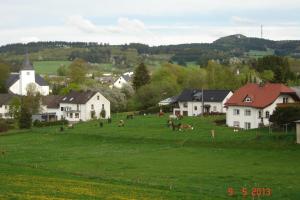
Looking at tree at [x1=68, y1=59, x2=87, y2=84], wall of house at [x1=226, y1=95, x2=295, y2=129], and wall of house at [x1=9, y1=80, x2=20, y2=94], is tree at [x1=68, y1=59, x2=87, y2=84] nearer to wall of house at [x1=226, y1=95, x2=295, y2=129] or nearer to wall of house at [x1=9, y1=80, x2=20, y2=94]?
wall of house at [x1=9, y1=80, x2=20, y2=94]

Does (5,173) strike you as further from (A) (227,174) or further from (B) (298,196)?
(B) (298,196)

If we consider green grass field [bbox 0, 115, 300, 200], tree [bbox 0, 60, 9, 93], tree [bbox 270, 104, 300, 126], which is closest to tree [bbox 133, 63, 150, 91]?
tree [bbox 0, 60, 9, 93]

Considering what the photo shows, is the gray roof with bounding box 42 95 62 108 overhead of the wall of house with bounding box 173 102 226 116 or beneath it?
overhead

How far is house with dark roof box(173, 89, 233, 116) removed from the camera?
8869 cm

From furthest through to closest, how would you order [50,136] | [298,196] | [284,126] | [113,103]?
[113,103] < [50,136] < [284,126] < [298,196]

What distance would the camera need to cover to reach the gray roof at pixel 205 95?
88.8 m

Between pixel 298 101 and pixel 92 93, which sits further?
pixel 92 93

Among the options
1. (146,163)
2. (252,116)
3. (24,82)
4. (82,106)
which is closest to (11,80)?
(24,82)

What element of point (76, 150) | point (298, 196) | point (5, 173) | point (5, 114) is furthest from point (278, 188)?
point (5, 114)

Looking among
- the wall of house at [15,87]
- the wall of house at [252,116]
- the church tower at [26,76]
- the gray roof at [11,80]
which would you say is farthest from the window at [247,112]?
the gray roof at [11,80]

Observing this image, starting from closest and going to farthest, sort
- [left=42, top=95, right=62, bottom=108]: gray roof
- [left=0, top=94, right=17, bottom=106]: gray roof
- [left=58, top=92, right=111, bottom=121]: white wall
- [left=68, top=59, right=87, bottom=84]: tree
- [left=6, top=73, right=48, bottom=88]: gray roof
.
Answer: [left=58, top=92, right=111, bottom=121]: white wall < [left=42, top=95, right=62, bottom=108]: gray roof < [left=0, top=94, right=17, bottom=106]: gray roof < [left=6, top=73, right=48, bottom=88]: gray roof < [left=68, top=59, right=87, bottom=84]: tree

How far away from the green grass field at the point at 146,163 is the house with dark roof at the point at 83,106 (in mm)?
20581

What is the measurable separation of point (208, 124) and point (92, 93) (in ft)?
100

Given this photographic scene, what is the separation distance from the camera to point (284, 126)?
6103 centimetres
